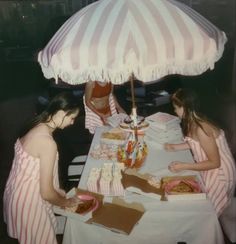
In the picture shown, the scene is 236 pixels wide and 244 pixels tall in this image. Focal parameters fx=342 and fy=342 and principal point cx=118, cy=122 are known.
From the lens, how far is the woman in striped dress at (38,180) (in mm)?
1834

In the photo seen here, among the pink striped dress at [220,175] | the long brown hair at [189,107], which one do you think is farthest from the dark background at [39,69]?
the long brown hair at [189,107]

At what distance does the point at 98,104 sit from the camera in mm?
3131

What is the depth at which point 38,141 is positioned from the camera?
1875 mm

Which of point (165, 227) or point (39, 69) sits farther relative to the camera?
point (39, 69)

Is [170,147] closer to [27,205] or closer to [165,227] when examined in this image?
[165,227]

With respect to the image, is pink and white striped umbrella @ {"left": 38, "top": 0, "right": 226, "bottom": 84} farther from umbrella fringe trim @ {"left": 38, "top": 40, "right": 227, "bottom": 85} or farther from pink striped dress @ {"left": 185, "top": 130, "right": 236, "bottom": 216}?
pink striped dress @ {"left": 185, "top": 130, "right": 236, "bottom": 216}

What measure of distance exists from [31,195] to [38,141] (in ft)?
1.08

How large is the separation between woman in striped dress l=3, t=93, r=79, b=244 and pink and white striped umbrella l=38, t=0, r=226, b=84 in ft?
1.12

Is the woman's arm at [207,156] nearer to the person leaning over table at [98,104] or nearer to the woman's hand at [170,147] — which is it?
the woman's hand at [170,147]

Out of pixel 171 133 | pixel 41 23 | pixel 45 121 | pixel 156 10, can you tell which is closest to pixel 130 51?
pixel 156 10

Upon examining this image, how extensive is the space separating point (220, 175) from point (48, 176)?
1.13 meters

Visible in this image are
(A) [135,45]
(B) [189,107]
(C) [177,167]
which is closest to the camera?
(A) [135,45]

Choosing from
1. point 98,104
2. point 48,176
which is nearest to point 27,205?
point 48,176

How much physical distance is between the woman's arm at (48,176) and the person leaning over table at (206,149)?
0.69 metres
